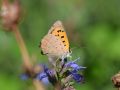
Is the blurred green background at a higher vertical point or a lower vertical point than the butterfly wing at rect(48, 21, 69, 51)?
higher

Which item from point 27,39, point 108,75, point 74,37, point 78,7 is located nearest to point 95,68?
point 108,75

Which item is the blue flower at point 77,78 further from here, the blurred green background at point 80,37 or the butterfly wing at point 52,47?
the blurred green background at point 80,37

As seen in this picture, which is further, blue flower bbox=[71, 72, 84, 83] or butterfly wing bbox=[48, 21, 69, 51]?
butterfly wing bbox=[48, 21, 69, 51]

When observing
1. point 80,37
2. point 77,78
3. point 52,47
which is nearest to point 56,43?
point 52,47

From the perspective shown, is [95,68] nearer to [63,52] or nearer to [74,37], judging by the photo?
[74,37]

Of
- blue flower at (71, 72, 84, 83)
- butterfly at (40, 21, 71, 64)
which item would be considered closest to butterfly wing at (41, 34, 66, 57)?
butterfly at (40, 21, 71, 64)

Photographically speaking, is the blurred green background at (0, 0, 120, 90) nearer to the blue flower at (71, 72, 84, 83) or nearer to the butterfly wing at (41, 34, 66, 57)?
the butterfly wing at (41, 34, 66, 57)

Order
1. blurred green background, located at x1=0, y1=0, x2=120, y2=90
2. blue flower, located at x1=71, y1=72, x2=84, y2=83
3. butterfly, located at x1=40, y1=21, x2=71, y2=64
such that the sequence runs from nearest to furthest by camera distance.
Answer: blue flower, located at x1=71, y1=72, x2=84, y2=83 < butterfly, located at x1=40, y1=21, x2=71, y2=64 < blurred green background, located at x1=0, y1=0, x2=120, y2=90
